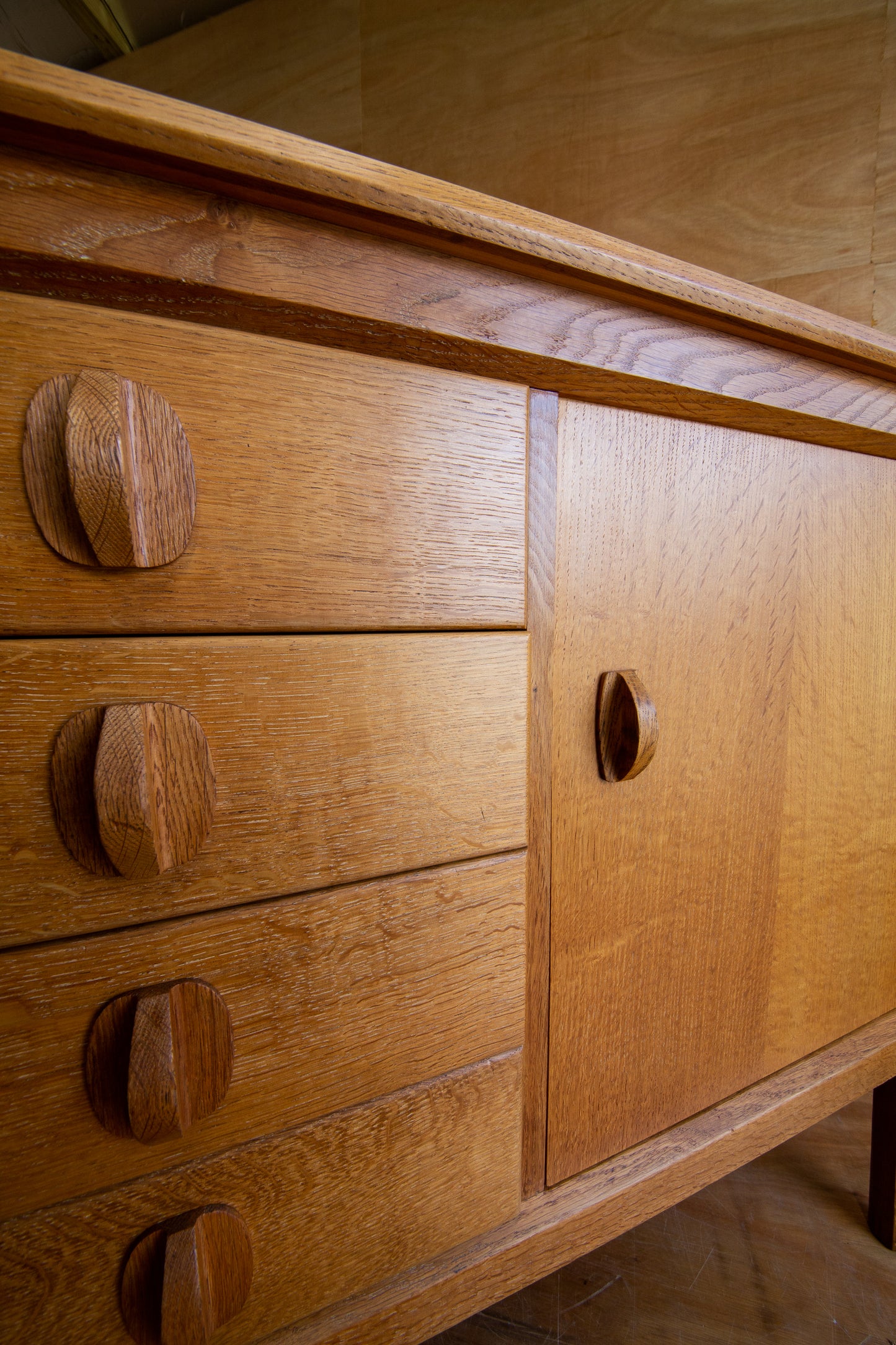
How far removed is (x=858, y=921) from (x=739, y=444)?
1.41 ft

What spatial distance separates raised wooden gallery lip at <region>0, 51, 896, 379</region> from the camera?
0.25 metres

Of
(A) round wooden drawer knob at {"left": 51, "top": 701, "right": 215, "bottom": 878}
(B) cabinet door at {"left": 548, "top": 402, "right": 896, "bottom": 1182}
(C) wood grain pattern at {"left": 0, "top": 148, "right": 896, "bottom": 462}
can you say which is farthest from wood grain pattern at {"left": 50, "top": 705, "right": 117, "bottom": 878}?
(B) cabinet door at {"left": 548, "top": 402, "right": 896, "bottom": 1182}

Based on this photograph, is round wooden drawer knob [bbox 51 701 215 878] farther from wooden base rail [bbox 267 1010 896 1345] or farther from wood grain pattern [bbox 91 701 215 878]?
wooden base rail [bbox 267 1010 896 1345]

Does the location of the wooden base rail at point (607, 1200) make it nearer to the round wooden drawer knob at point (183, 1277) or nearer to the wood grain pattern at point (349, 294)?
the round wooden drawer knob at point (183, 1277)

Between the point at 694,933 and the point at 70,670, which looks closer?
the point at 70,670

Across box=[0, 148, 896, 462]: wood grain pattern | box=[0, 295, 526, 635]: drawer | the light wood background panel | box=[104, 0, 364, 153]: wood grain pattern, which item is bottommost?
box=[0, 295, 526, 635]: drawer


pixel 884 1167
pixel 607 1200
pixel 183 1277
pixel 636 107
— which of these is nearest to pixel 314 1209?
pixel 183 1277

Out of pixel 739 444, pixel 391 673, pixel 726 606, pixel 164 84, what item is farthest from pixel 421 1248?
pixel 164 84

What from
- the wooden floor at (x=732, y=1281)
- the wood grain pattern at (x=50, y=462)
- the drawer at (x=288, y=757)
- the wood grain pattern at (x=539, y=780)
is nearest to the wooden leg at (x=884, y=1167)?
the wooden floor at (x=732, y=1281)

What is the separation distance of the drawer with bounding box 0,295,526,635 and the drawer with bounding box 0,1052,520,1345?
0.86 feet

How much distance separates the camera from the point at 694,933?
51cm

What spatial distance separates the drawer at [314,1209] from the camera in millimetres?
307

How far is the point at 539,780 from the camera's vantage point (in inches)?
16.9

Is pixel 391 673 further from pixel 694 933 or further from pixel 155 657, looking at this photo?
pixel 694 933
